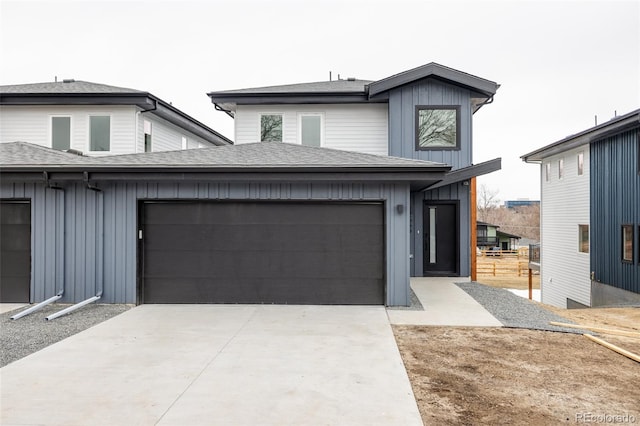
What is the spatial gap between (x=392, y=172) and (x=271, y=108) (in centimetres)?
635

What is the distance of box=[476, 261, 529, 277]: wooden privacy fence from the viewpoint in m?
24.0

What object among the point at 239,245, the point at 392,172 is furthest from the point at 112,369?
the point at 392,172

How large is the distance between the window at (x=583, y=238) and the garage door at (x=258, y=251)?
32.8 ft

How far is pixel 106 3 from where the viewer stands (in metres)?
14.3

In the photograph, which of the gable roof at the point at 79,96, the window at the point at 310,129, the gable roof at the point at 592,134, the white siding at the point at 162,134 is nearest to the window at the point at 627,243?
the gable roof at the point at 592,134

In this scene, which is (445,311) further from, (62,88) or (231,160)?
(62,88)

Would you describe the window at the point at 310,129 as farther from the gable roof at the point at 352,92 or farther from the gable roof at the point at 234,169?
the gable roof at the point at 234,169

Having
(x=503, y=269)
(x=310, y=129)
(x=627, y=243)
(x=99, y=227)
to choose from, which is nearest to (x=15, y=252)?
(x=99, y=227)

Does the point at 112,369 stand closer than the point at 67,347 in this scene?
Yes

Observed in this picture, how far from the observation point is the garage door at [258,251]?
27.4ft

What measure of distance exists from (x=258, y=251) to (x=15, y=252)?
16.6 feet

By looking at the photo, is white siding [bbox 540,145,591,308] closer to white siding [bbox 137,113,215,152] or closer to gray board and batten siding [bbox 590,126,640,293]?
gray board and batten siding [bbox 590,126,640,293]

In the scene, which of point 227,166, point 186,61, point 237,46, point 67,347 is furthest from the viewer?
point 186,61

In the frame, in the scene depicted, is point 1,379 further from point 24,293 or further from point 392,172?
point 392,172
